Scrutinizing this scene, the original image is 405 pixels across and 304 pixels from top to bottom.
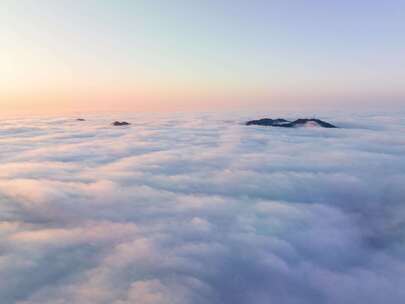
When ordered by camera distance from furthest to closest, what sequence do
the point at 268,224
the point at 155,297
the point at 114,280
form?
the point at 268,224 → the point at 114,280 → the point at 155,297

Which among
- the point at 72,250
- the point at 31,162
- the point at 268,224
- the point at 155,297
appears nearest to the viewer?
the point at 155,297

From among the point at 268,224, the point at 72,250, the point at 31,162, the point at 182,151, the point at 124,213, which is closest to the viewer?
the point at 72,250

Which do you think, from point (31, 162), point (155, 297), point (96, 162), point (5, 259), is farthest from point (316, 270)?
point (31, 162)

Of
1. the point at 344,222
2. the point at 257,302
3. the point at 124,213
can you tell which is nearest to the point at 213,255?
the point at 257,302

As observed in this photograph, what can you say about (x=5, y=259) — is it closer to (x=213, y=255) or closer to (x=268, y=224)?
(x=213, y=255)

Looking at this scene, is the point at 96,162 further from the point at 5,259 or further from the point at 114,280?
the point at 114,280

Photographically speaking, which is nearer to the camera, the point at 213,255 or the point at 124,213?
the point at 213,255

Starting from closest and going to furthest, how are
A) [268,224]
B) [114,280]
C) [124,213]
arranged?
1. [114,280]
2. [268,224]
3. [124,213]

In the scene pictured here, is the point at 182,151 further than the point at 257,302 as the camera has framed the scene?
Yes
